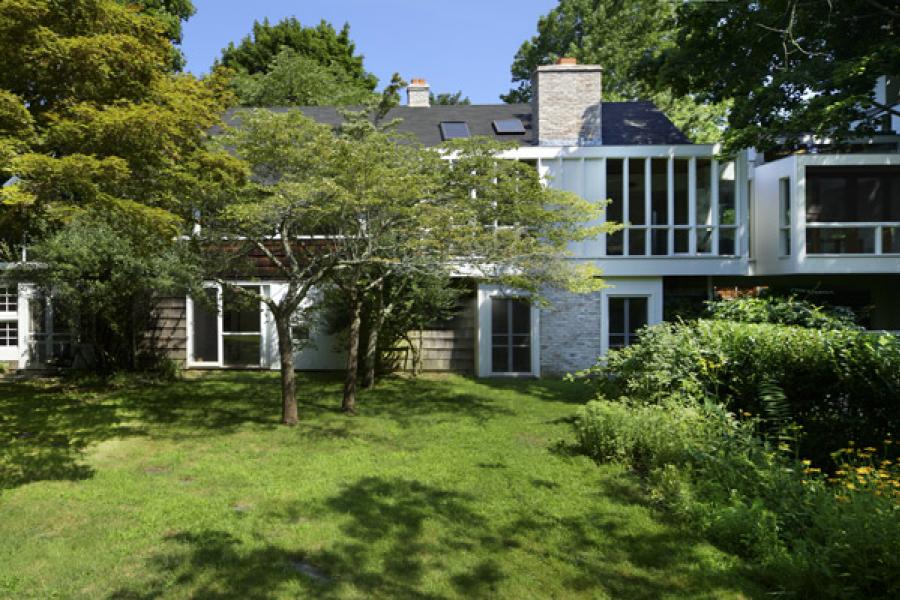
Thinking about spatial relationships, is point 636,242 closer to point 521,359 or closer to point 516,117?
point 521,359

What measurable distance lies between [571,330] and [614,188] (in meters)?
4.00

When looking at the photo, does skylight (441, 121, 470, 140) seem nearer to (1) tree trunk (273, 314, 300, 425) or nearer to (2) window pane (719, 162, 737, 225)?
(2) window pane (719, 162, 737, 225)

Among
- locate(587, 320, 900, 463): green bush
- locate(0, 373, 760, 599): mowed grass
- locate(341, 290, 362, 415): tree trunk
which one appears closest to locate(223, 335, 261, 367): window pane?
locate(0, 373, 760, 599): mowed grass

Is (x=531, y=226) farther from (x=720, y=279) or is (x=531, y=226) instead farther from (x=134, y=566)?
(x=720, y=279)

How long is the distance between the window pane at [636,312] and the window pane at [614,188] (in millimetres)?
2070

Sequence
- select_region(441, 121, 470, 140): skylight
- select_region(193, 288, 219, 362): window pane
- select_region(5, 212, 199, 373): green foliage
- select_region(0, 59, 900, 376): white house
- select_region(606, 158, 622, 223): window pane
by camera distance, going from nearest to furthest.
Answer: select_region(5, 212, 199, 373): green foliage
select_region(0, 59, 900, 376): white house
select_region(606, 158, 622, 223): window pane
select_region(193, 288, 219, 362): window pane
select_region(441, 121, 470, 140): skylight

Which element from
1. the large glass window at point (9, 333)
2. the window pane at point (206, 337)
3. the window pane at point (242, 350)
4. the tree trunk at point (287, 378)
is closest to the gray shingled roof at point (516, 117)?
the window pane at point (206, 337)

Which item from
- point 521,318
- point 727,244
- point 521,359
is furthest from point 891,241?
point 521,359

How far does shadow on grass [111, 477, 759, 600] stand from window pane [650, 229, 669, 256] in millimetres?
10456

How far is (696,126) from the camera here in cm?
3159

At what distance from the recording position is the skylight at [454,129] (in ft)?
55.1

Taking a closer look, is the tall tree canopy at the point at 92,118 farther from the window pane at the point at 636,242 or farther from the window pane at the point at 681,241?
the window pane at the point at 681,241

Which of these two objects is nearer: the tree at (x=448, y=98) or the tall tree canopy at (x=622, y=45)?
the tall tree canopy at (x=622, y=45)

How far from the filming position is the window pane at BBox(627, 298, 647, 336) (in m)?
15.1
